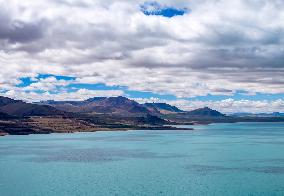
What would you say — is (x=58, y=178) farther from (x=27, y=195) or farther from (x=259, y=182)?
(x=259, y=182)

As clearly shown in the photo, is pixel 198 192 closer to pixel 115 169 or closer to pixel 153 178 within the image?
pixel 153 178

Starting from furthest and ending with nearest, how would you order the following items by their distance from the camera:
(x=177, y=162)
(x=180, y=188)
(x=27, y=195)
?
(x=177, y=162) < (x=180, y=188) < (x=27, y=195)

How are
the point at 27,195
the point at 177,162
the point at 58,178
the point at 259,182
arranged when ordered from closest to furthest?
the point at 27,195 < the point at 259,182 < the point at 58,178 < the point at 177,162

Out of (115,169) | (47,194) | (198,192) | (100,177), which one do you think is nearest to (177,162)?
(115,169)

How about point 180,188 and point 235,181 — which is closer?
point 180,188

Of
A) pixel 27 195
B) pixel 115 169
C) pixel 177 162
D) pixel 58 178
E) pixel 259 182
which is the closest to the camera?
pixel 27 195

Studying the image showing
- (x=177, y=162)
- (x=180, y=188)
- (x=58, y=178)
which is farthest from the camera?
(x=177, y=162)

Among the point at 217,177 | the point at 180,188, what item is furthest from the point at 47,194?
the point at 217,177

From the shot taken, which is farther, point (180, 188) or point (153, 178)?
point (153, 178)
